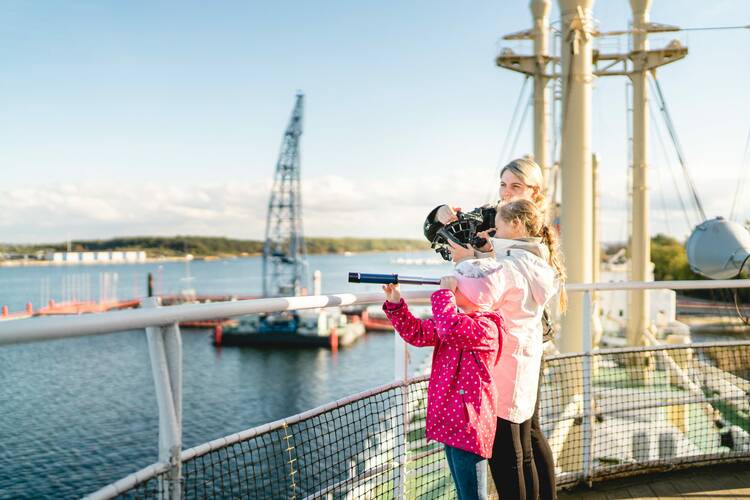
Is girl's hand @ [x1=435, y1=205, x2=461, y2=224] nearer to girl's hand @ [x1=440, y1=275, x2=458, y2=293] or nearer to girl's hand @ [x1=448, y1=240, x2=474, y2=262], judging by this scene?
girl's hand @ [x1=448, y1=240, x2=474, y2=262]

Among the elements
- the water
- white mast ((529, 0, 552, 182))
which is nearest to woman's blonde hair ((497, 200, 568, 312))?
the water

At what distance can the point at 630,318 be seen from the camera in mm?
14555

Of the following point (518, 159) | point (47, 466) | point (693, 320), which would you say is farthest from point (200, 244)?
point (518, 159)

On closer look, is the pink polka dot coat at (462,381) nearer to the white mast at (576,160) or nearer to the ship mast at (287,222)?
the white mast at (576,160)

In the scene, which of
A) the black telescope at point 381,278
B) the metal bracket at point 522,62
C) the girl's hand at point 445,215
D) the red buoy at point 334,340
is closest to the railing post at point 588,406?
the girl's hand at point 445,215

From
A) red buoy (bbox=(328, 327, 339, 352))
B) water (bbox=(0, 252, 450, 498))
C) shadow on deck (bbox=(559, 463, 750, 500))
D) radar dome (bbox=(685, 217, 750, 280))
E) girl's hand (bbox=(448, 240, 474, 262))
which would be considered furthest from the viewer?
red buoy (bbox=(328, 327, 339, 352))

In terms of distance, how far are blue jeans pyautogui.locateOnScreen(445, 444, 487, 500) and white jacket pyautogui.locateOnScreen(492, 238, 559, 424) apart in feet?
0.51

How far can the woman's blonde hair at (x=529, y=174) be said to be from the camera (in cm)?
203

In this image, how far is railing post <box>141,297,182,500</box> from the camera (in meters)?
1.22

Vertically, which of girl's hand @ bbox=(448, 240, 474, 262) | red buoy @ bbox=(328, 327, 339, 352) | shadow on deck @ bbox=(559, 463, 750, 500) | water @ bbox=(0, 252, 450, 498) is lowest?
water @ bbox=(0, 252, 450, 498)

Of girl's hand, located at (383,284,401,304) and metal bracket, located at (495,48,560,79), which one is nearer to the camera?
girl's hand, located at (383,284,401,304)

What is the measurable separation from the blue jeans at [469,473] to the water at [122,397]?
10.7 metres

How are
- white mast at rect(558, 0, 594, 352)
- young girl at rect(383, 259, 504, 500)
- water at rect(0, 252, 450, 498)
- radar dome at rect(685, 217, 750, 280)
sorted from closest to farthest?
young girl at rect(383, 259, 504, 500) → radar dome at rect(685, 217, 750, 280) → white mast at rect(558, 0, 594, 352) → water at rect(0, 252, 450, 498)

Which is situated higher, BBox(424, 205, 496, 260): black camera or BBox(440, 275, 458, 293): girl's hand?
BBox(424, 205, 496, 260): black camera
